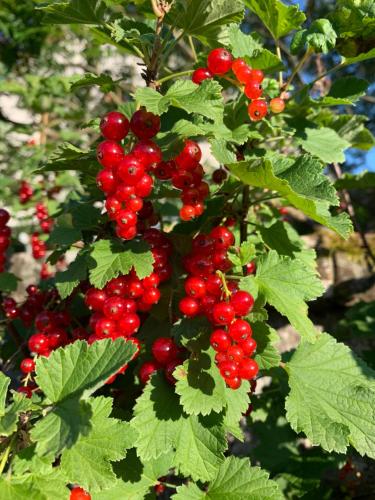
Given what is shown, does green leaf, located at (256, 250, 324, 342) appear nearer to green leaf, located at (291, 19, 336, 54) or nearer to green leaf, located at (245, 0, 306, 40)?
green leaf, located at (291, 19, 336, 54)

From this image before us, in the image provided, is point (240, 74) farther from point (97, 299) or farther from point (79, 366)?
point (79, 366)

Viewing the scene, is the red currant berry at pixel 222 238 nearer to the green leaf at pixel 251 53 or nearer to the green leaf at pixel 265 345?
the green leaf at pixel 265 345

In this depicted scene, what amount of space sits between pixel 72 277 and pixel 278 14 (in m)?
0.92

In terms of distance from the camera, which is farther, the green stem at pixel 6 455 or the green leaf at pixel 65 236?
the green leaf at pixel 65 236

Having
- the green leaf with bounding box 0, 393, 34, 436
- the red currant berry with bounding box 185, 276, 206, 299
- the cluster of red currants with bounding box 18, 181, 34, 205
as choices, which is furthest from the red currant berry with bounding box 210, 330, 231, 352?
the cluster of red currants with bounding box 18, 181, 34, 205

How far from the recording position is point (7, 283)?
145 centimetres

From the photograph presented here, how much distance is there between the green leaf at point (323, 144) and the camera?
1.42 m

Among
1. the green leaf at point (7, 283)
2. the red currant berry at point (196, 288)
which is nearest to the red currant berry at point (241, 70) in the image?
the red currant berry at point (196, 288)

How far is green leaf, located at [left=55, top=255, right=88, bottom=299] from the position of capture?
1.14m

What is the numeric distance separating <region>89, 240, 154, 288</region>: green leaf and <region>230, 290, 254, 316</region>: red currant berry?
205 mm

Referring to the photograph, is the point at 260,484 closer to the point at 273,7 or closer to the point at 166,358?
the point at 166,358

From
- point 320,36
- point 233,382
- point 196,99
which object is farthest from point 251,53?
point 233,382

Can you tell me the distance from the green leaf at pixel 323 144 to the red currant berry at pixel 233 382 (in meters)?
0.72

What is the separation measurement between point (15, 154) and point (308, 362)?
2.98 m
